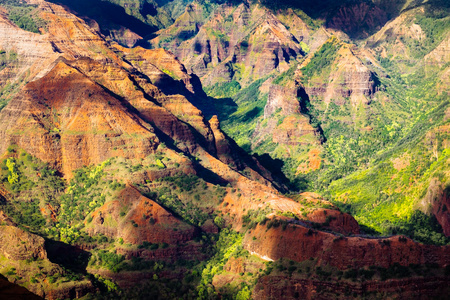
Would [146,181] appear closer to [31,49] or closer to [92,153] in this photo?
[92,153]

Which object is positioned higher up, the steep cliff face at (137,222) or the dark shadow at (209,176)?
the dark shadow at (209,176)

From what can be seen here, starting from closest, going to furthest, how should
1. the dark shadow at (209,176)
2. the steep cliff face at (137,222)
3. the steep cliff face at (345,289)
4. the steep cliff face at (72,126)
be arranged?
the steep cliff face at (345,289) → the steep cliff face at (137,222) → the steep cliff face at (72,126) → the dark shadow at (209,176)

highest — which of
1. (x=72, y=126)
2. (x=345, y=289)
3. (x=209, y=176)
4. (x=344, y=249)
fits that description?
(x=344, y=249)

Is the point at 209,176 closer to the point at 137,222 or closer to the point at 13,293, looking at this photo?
the point at 137,222

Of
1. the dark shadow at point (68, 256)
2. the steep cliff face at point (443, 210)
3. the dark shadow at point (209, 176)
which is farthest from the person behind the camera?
the dark shadow at point (209, 176)

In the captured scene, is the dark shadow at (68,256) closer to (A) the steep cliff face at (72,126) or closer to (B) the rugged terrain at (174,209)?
(B) the rugged terrain at (174,209)

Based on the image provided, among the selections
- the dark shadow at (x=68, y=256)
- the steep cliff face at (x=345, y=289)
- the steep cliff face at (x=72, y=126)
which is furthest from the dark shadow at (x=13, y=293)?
the steep cliff face at (x=72, y=126)

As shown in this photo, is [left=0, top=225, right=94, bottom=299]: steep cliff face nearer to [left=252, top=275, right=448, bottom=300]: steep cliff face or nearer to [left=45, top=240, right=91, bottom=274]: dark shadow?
[left=45, top=240, right=91, bottom=274]: dark shadow

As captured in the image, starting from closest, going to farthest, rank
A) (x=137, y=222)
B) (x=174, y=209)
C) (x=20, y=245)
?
(x=20, y=245), (x=137, y=222), (x=174, y=209)

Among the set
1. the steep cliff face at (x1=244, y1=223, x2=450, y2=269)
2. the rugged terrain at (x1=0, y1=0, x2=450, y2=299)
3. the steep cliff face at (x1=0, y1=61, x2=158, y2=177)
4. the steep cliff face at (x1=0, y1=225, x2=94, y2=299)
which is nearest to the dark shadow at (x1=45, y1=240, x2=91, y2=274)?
the rugged terrain at (x1=0, y1=0, x2=450, y2=299)

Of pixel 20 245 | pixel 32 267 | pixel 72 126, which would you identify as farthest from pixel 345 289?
pixel 72 126
